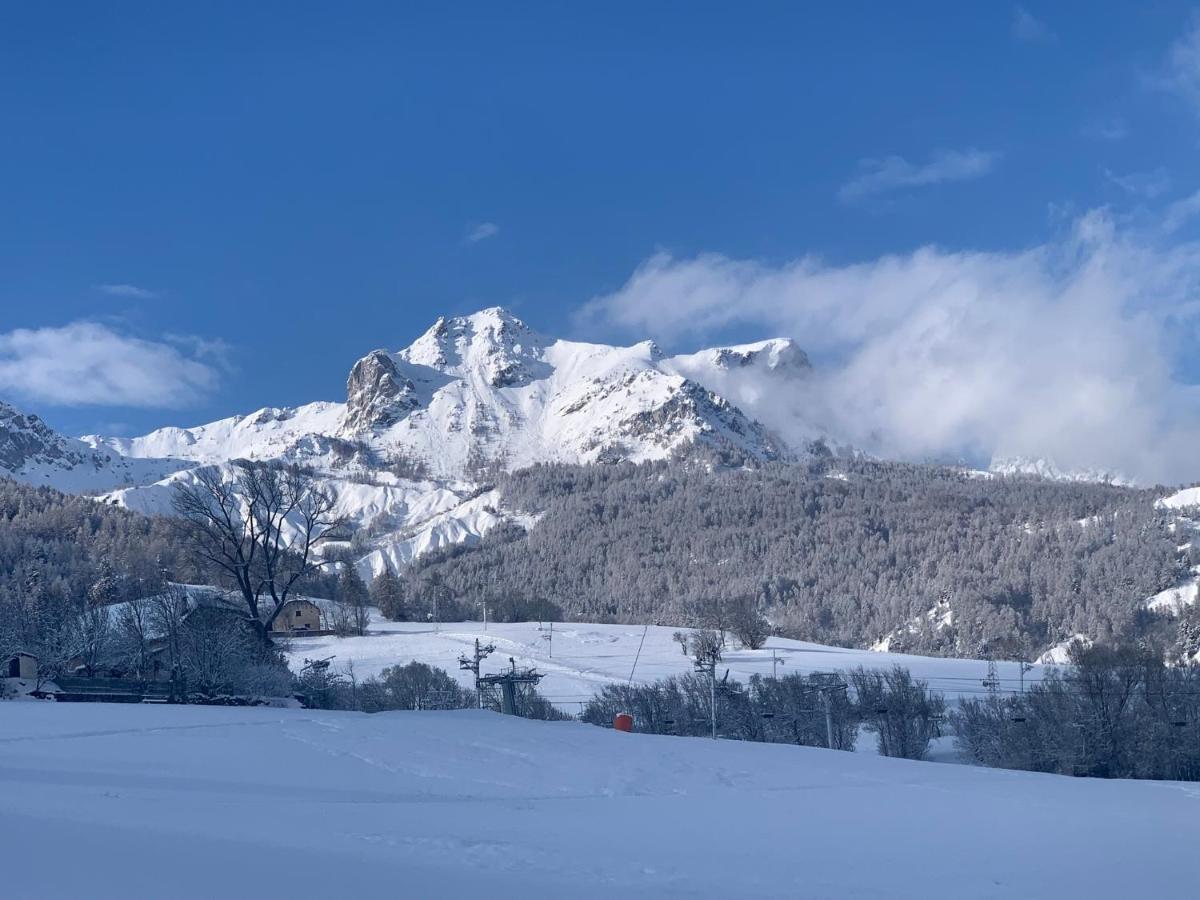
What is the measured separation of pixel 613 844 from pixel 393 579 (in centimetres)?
13150

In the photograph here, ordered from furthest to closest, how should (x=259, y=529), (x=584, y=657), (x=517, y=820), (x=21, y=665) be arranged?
(x=584, y=657)
(x=259, y=529)
(x=21, y=665)
(x=517, y=820)

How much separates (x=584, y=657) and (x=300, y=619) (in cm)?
3354

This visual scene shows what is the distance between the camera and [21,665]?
143ft

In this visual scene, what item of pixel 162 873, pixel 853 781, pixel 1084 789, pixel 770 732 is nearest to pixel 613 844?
pixel 162 873

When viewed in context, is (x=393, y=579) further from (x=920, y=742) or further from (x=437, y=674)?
(x=920, y=742)

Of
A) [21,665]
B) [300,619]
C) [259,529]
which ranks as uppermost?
[259,529]

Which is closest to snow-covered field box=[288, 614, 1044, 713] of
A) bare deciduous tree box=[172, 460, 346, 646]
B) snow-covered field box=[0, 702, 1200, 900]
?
bare deciduous tree box=[172, 460, 346, 646]

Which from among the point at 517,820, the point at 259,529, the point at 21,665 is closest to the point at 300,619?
the point at 21,665

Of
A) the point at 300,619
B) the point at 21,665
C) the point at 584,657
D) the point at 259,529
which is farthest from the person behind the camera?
the point at 300,619

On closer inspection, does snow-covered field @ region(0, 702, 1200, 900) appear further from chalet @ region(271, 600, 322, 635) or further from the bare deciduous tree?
chalet @ region(271, 600, 322, 635)

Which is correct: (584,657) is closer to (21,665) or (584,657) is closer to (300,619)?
(300,619)

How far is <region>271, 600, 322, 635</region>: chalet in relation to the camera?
106438 mm

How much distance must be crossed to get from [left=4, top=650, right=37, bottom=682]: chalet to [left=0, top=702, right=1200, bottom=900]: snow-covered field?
2142 centimetres

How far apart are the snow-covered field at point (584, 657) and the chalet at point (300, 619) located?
570 cm
